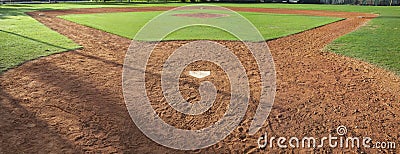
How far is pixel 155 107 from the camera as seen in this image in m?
3.87

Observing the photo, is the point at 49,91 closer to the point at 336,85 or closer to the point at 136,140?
the point at 136,140

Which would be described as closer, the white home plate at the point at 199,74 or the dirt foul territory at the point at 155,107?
the dirt foul territory at the point at 155,107

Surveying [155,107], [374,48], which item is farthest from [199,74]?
[374,48]

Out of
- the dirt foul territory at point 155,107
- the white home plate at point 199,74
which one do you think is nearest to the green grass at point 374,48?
the dirt foul territory at point 155,107

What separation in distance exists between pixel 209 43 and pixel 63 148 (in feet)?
17.7

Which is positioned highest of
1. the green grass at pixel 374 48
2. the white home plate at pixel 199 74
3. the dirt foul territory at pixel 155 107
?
the green grass at pixel 374 48

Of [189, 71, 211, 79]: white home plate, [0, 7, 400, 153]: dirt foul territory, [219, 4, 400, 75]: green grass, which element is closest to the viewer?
[0, 7, 400, 153]: dirt foul territory

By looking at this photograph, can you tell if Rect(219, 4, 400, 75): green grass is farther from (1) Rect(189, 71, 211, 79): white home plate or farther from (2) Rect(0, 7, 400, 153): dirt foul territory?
(1) Rect(189, 71, 211, 79): white home plate

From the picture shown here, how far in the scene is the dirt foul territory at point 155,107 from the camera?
3.01 metres

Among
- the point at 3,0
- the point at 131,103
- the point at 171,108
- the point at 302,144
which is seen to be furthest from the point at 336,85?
the point at 3,0

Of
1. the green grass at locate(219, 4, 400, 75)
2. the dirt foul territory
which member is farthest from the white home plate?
the green grass at locate(219, 4, 400, 75)

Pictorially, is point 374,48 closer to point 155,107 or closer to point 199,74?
point 199,74

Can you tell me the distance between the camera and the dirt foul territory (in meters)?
3.01

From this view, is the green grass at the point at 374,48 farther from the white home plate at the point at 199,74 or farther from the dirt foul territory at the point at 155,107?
the white home plate at the point at 199,74
